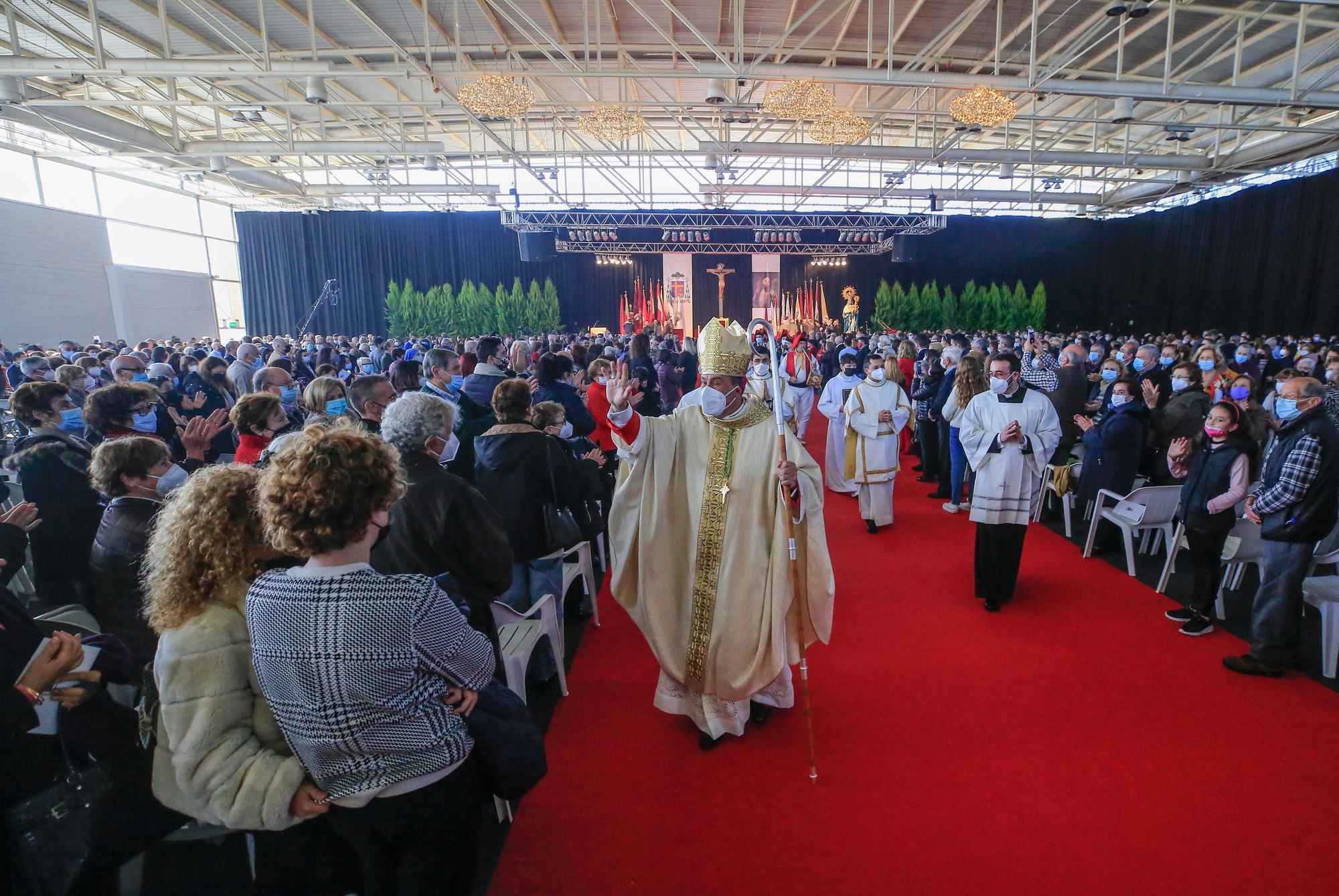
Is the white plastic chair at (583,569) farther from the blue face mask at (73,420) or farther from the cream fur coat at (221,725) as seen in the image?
the blue face mask at (73,420)

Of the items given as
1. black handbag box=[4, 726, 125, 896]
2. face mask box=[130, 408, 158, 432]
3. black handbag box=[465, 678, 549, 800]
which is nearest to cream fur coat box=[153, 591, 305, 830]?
black handbag box=[465, 678, 549, 800]

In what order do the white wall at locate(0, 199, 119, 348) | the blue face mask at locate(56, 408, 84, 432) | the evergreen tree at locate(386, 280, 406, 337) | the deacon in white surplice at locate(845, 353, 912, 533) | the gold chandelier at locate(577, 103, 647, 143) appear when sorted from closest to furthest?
the blue face mask at locate(56, 408, 84, 432) < the deacon in white surplice at locate(845, 353, 912, 533) < the gold chandelier at locate(577, 103, 647, 143) < the white wall at locate(0, 199, 119, 348) < the evergreen tree at locate(386, 280, 406, 337)

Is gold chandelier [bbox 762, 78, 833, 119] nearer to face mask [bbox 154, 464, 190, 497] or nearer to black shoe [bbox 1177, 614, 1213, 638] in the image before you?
black shoe [bbox 1177, 614, 1213, 638]

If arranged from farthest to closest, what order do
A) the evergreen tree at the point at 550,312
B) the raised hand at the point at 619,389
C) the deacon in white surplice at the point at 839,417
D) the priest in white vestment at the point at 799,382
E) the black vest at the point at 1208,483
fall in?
the evergreen tree at the point at 550,312, the priest in white vestment at the point at 799,382, the deacon in white surplice at the point at 839,417, the black vest at the point at 1208,483, the raised hand at the point at 619,389

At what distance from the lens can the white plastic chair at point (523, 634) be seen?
3090mm

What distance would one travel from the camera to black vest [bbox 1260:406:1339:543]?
3.55 m

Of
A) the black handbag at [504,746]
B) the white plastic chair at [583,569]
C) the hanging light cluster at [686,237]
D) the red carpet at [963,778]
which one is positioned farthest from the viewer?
the hanging light cluster at [686,237]

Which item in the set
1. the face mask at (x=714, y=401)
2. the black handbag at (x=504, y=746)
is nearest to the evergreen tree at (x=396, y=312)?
the face mask at (x=714, y=401)

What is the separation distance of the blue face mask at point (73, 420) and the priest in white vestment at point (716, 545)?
14.4 feet

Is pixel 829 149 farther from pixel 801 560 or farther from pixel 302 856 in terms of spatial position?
pixel 302 856

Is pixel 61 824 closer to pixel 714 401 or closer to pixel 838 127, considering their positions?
pixel 714 401

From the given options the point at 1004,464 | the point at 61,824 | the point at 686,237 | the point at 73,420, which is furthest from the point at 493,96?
the point at 686,237

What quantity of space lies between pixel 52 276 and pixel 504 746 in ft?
70.0

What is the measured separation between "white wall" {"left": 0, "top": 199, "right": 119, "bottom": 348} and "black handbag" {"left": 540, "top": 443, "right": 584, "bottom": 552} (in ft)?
60.6
